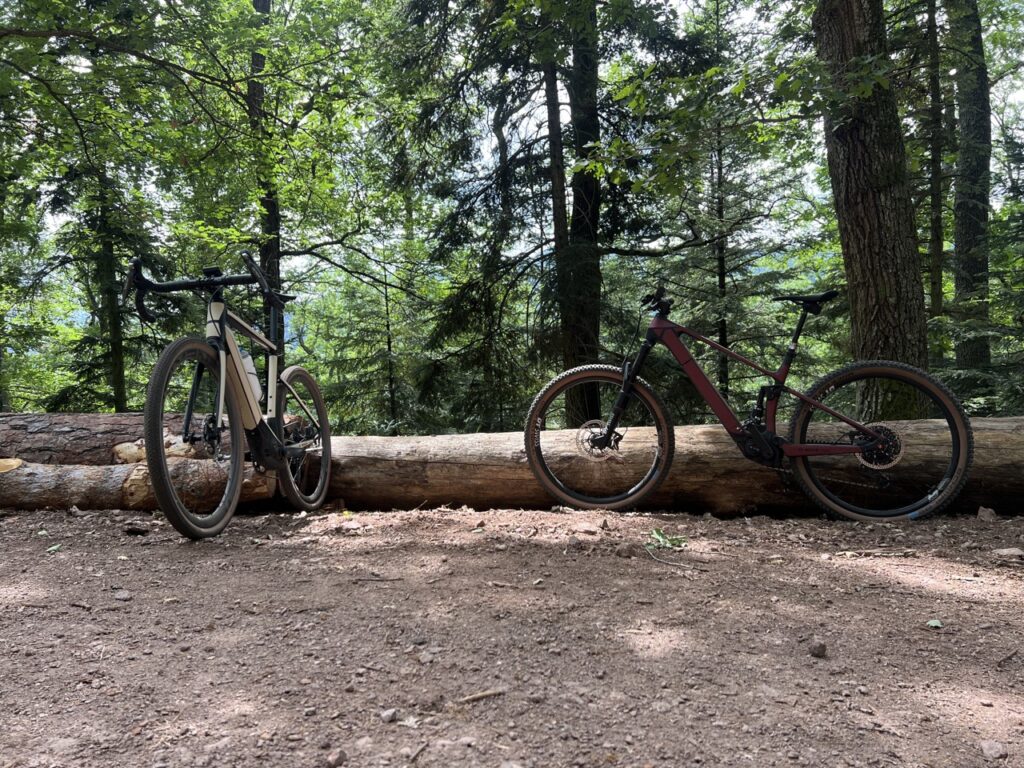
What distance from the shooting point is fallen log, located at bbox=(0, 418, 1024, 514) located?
12.5ft

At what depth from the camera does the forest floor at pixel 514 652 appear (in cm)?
144

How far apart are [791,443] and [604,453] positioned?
1.19 meters

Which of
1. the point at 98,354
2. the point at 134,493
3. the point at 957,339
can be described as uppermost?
the point at 98,354

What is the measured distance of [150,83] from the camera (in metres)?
6.95

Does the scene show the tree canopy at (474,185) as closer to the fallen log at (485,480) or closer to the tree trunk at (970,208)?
the tree trunk at (970,208)

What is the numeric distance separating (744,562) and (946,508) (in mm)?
1782

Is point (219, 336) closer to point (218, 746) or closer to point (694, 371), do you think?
point (218, 746)

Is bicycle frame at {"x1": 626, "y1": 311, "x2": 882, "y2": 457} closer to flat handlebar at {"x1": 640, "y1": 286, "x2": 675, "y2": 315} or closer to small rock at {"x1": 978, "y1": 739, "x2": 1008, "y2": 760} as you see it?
flat handlebar at {"x1": 640, "y1": 286, "x2": 675, "y2": 315}

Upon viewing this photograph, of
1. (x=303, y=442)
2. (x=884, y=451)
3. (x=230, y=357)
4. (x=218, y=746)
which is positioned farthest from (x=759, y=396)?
(x=218, y=746)

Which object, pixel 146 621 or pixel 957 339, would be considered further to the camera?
pixel 957 339

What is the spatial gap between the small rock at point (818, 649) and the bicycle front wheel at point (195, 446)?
2.90 m

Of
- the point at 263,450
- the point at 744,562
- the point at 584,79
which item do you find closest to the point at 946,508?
the point at 744,562

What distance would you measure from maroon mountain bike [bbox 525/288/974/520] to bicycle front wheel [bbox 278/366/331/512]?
5.06 ft

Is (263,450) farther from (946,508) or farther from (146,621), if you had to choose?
(946,508)
